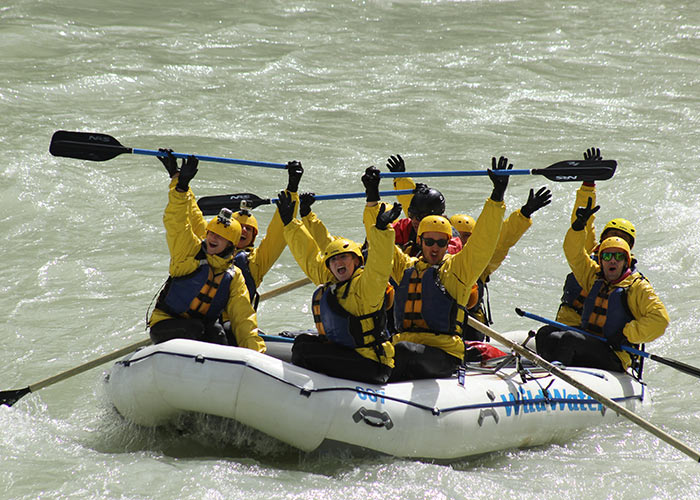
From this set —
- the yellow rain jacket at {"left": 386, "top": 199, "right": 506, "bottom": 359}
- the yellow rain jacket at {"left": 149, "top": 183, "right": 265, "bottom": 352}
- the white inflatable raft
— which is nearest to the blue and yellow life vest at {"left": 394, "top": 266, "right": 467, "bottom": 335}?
the yellow rain jacket at {"left": 386, "top": 199, "right": 506, "bottom": 359}

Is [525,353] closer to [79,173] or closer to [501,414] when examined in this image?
[501,414]

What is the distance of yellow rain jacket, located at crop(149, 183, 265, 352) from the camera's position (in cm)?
484

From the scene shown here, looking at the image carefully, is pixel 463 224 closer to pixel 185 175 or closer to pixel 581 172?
pixel 581 172

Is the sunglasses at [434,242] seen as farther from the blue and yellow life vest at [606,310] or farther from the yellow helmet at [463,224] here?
the blue and yellow life vest at [606,310]

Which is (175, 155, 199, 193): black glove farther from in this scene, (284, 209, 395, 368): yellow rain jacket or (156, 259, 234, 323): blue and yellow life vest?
(284, 209, 395, 368): yellow rain jacket

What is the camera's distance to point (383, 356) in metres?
4.51

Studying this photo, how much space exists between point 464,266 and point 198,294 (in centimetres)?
149

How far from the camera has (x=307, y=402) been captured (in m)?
4.27

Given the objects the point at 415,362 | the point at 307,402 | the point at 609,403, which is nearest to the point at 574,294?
the point at 609,403

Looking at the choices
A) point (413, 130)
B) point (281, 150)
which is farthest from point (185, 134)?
point (413, 130)

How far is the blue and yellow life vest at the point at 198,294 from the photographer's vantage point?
15.8 feet

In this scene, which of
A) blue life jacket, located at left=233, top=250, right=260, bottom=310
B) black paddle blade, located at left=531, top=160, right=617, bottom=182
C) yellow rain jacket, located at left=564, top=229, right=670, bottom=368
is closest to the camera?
yellow rain jacket, located at left=564, top=229, right=670, bottom=368

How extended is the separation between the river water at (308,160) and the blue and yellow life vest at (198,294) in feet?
2.08

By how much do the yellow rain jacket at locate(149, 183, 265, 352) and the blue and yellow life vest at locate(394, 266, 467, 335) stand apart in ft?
2.77
